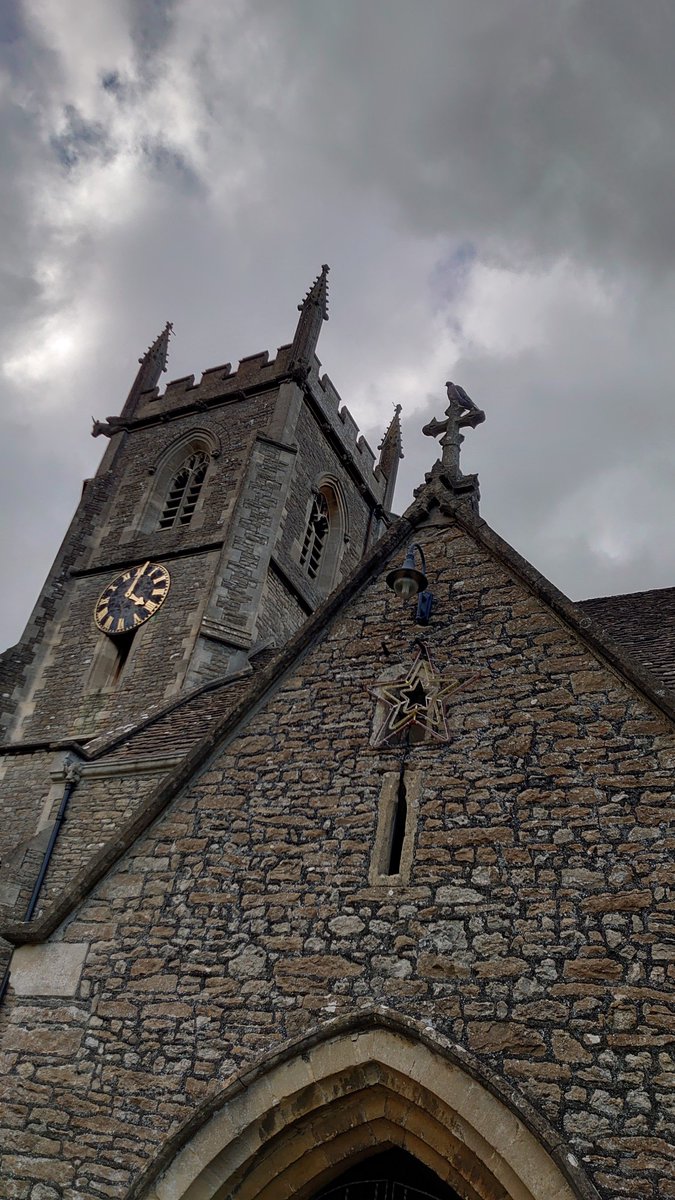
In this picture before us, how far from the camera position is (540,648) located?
6480 mm

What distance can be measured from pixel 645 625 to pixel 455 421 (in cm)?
320

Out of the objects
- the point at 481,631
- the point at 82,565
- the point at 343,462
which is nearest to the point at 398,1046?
the point at 481,631

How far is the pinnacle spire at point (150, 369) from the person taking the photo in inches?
944

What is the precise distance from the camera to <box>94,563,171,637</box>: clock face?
17844mm

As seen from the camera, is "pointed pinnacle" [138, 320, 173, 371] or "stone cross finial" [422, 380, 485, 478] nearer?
"stone cross finial" [422, 380, 485, 478]

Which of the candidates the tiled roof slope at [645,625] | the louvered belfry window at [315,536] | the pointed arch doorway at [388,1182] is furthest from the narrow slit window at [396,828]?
the louvered belfry window at [315,536]

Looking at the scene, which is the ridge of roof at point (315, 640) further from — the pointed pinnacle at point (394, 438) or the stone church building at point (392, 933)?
the pointed pinnacle at point (394, 438)

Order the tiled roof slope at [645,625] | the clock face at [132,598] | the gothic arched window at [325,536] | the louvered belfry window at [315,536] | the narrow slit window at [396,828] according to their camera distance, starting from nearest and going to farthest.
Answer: the narrow slit window at [396,828]
the tiled roof slope at [645,625]
the clock face at [132,598]
the louvered belfry window at [315,536]
the gothic arched window at [325,536]

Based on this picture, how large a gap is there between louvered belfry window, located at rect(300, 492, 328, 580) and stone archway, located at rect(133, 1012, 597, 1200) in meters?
15.1

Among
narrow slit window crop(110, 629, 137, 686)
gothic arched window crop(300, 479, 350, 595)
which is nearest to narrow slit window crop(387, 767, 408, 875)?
narrow slit window crop(110, 629, 137, 686)

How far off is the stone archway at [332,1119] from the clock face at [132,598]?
12927 millimetres

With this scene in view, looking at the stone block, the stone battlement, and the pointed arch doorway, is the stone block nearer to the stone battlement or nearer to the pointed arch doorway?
the pointed arch doorway

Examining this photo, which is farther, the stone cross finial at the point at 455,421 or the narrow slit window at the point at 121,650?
the narrow slit window at the point at 121,650

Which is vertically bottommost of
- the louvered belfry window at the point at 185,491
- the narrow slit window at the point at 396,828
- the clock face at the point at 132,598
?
the narrow slit window at the point at 396,828
